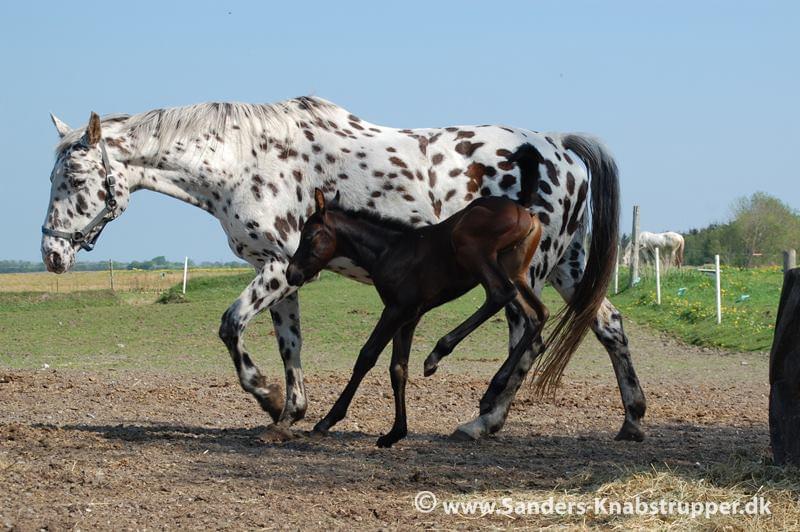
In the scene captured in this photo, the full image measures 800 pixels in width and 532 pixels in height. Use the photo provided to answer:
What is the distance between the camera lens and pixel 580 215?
851cm

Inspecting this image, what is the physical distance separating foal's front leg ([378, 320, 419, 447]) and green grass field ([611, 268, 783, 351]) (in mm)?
10401

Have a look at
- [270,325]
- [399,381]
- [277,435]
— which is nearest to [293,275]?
[399,381]

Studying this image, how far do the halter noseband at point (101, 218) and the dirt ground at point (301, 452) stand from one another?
4.69 feet

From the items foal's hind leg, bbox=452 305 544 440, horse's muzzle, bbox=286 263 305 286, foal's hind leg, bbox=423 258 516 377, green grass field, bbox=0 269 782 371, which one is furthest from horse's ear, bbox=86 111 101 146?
green grass field, bbox=0 269 782 371

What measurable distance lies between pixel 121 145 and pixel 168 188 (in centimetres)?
50

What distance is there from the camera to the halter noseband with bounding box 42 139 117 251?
7.89 meters

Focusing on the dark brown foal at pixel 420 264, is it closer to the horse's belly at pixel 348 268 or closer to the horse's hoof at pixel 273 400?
the horse's belly at pixel 348 268

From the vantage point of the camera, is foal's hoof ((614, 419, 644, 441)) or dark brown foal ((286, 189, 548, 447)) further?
foal's hoof ((614, 419, 644, 441))

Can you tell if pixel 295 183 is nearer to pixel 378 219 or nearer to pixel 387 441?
pixel 378 219

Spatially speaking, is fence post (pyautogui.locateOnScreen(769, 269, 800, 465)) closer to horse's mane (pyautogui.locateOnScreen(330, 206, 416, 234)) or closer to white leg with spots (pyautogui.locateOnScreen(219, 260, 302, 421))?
horse's mane (pyautogui.locateOnScreen(330, 206, 416, 234))

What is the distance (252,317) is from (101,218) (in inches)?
59.0

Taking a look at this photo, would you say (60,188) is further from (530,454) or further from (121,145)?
(530,454)

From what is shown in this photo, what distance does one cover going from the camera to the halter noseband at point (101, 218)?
789 centimetres

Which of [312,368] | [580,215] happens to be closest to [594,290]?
[580,215]
